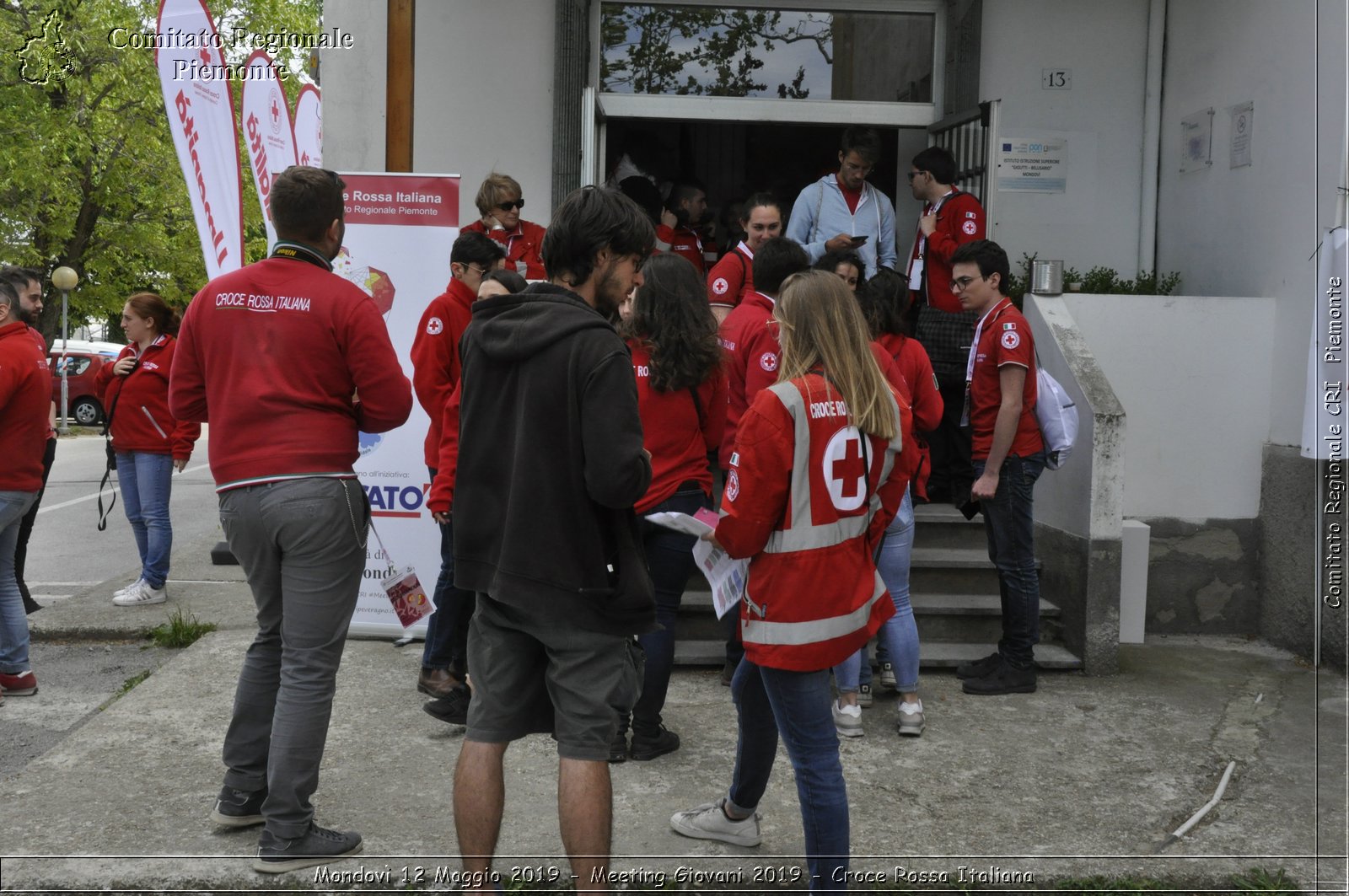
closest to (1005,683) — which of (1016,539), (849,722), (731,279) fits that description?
(1016,539)

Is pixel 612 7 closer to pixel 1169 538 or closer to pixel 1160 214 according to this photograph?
pixel 1160 214

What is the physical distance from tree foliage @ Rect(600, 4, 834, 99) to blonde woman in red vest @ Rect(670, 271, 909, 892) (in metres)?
5.57

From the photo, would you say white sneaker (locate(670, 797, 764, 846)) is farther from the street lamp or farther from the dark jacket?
the street lamp

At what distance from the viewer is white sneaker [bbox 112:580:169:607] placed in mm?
7461

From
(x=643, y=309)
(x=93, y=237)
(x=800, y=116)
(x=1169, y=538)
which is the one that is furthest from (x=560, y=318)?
(x=93, y=237)

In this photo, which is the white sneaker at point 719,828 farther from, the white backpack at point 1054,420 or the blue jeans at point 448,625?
the white backpack at point 1054,420

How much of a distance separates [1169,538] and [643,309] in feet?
14.0

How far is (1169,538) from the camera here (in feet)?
23.3

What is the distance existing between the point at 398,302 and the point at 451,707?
2.44 metres

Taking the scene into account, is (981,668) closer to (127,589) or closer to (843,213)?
(843,213)

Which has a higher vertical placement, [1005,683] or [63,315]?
[63,315]

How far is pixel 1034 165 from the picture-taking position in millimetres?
8156

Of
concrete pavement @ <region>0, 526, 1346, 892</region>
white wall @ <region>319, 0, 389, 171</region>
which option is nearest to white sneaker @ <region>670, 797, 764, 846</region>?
concrete pavement @ <region>0, 526, 1346, 892</region>

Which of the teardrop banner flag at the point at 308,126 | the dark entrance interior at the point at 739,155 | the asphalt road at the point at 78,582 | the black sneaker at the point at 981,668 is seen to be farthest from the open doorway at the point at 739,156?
the black sneaker at the point at 981,668
